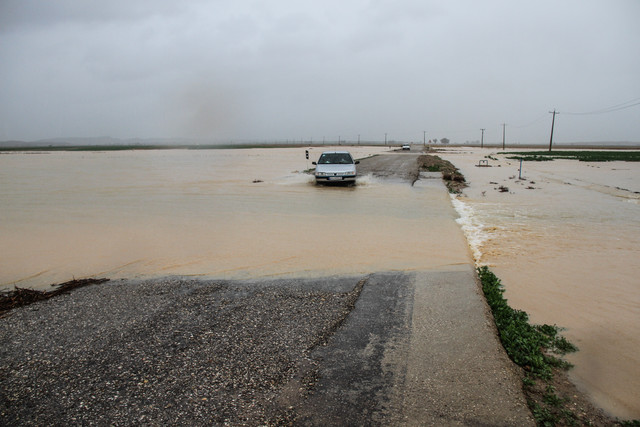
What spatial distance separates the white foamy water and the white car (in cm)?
590

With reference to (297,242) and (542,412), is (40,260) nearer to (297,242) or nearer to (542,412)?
(297,242)

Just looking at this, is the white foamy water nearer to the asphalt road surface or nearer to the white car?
the asphalt road surface

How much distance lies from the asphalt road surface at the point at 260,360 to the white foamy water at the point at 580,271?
0.91m

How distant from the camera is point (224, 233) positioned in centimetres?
998

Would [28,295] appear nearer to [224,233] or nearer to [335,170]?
[224,233]

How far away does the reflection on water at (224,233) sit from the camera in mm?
7285

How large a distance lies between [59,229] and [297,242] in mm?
6980

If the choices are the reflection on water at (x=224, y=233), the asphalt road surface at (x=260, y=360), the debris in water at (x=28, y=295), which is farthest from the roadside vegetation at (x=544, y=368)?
the debris in water at (x=28, y=295)

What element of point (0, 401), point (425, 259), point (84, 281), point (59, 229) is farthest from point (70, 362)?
point (59, 229)

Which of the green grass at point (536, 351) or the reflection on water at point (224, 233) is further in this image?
the reflection on water at point (224, 233)

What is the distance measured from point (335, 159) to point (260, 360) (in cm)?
1751

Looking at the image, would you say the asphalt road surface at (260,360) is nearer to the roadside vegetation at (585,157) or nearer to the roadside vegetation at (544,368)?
the roadside vegetation at (544,368)

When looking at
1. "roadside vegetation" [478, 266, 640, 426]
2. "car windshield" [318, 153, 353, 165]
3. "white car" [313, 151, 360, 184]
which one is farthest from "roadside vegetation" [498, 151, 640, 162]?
"roadside vegetation" [478, 266, 640, 426]

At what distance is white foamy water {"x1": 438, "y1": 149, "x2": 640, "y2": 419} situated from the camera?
12.6ft
